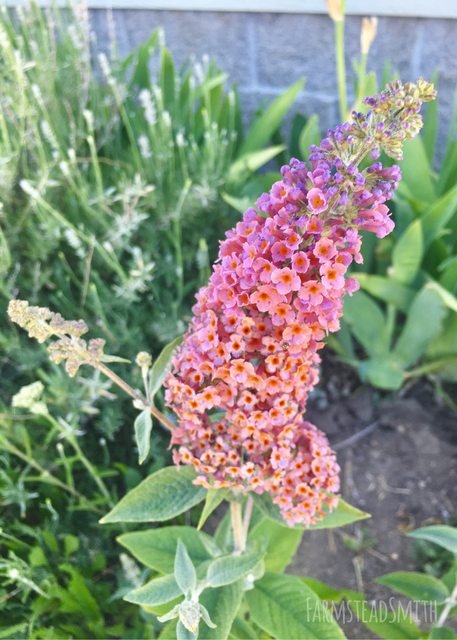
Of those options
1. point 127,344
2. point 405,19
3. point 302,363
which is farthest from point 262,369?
point 405,19

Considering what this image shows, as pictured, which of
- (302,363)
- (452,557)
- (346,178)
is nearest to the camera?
(346,178)

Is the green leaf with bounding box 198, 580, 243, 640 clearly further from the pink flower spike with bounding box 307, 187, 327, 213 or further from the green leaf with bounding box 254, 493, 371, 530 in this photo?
the pink flower spike with bounding box 307, 187, 327, 213

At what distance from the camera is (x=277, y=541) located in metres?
1.22

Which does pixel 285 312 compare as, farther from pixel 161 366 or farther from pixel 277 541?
pixel 277 541

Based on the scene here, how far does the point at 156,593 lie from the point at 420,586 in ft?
1.77

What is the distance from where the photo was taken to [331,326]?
0.77 meters

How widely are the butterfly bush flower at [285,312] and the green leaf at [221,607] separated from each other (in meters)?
0.16

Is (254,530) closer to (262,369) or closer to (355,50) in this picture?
(262,369)

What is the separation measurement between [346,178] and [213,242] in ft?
3.63

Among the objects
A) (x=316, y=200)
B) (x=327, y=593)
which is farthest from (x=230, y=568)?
(x=316, y=200)

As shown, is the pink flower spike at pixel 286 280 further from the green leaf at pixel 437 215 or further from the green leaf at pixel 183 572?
the green leaf at pixel 437 215

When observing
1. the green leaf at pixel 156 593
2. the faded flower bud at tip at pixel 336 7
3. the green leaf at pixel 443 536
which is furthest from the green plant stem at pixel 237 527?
the faded flower bud at tip at pixel 336 7

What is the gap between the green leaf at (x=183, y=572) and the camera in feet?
2.78

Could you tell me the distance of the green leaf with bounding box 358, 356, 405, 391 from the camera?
1.58 m
